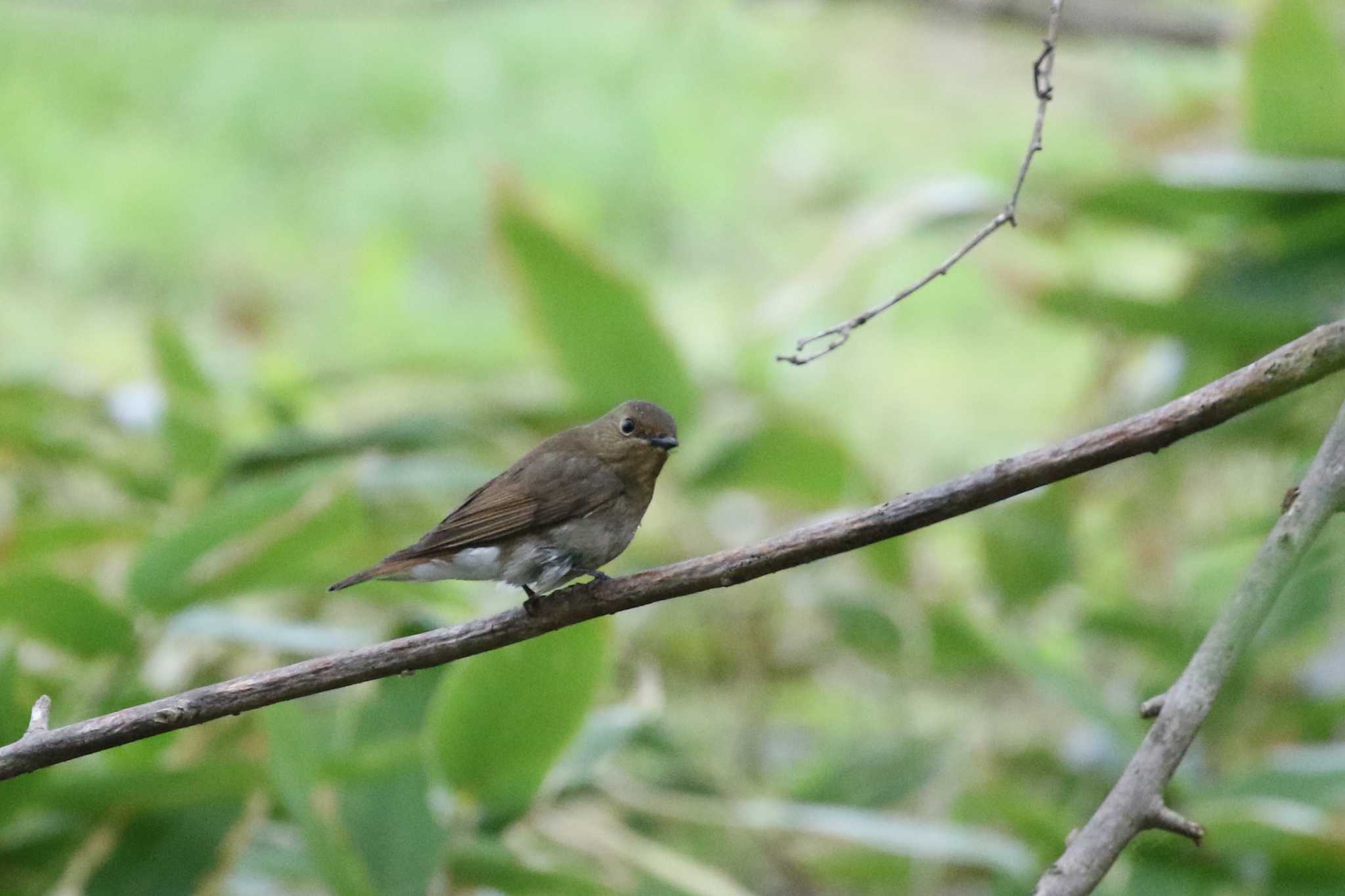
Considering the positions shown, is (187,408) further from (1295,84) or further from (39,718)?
(1295,84)

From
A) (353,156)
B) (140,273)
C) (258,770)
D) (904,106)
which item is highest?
(904,106)

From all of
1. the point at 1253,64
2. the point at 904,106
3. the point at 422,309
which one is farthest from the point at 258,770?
the point at 904,106

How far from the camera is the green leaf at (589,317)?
266 centimetres

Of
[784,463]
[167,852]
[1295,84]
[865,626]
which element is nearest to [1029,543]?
[865,626]

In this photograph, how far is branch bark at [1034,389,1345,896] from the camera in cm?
108

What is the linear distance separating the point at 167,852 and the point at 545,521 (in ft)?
2.92

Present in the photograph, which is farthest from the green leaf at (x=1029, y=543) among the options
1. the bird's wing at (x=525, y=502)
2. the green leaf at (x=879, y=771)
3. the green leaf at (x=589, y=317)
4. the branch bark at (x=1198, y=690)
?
the branch bark at (x=1198, y=690)

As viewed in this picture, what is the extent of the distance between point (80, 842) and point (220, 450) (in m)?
Result: 0.80

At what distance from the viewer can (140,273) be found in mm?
4805

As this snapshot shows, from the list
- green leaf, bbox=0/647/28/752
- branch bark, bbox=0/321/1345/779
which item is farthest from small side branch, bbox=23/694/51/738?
green leaf, bbox=0/647/28/752

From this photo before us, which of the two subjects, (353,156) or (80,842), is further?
(353,156)

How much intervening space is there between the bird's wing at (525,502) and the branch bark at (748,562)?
0.36 meters

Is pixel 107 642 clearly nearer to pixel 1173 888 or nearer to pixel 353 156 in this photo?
pixel 1173 888

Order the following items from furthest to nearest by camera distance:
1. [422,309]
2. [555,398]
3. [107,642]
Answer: [422,309], [555,398], [107,642]
